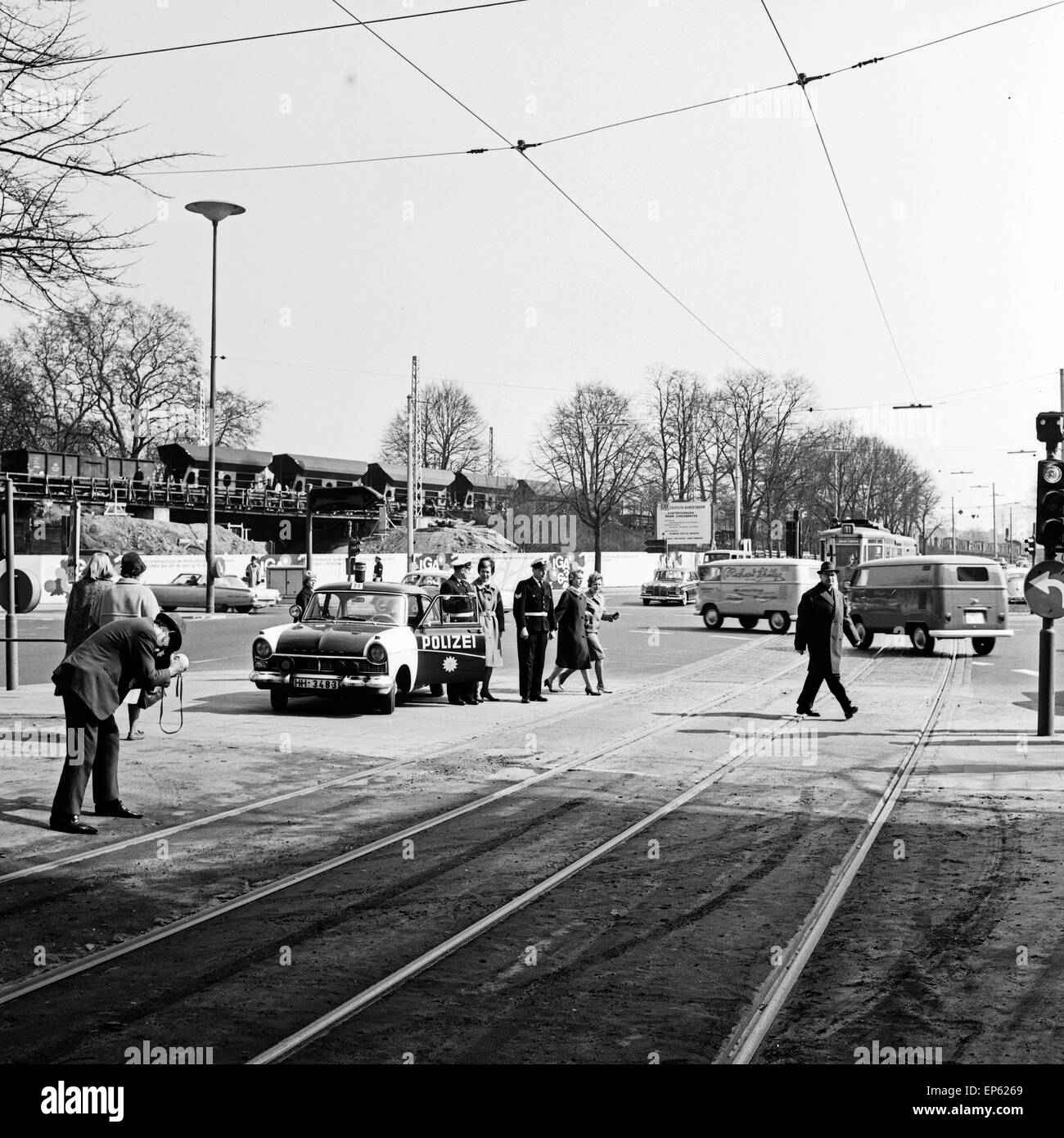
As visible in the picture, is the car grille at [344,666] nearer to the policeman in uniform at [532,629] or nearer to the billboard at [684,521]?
the policeman in uniform at [532,629]

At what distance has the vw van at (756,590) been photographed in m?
33.1

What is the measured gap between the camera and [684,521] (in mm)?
78562

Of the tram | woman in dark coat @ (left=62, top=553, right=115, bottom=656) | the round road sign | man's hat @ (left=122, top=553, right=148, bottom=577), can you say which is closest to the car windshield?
woman in dark coat @ (left=62, top=553, right=115, bottom=656)

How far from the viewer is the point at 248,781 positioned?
32.6ft

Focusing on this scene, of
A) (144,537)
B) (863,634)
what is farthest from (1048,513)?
(144,537)

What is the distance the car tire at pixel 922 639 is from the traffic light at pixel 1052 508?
13.0m

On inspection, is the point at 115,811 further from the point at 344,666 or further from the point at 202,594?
the point at 202,594

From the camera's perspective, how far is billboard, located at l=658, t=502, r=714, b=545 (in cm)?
7825

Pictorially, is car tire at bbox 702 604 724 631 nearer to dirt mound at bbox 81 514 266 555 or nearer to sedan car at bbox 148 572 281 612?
sedan car at bbox 148 572 281 612

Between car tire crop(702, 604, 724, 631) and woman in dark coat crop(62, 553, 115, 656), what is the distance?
25405 mm

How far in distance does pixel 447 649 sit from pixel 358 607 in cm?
121

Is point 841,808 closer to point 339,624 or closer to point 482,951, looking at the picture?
point 482,951

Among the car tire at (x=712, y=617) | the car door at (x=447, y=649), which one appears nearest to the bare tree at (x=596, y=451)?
the car tire at (x=712, y=617)

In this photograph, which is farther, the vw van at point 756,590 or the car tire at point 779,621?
the car tire at point 779,621
